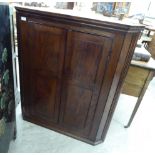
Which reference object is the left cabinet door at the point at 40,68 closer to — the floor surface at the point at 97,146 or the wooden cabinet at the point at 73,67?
the wooden cabinet at the point at 73,67

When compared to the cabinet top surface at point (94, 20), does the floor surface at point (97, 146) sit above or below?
below

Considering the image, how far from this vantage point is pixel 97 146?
1694 mm

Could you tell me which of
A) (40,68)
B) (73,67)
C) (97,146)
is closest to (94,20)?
(73,67)

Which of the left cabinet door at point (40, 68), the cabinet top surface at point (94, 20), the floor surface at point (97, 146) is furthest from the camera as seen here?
the floor surface at point (97, 146)

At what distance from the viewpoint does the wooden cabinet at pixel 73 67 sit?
1.16 m

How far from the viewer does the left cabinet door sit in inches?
50.8

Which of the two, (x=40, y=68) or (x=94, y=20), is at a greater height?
(x=94, y=20)

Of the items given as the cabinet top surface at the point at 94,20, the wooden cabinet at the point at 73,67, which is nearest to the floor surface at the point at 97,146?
the wooden cabinet at the point at 73,67

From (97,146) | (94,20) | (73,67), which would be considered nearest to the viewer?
(94,20)

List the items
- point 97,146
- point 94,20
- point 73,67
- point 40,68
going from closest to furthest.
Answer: point 94,20
point 73,67
point 40,68
point 97,146

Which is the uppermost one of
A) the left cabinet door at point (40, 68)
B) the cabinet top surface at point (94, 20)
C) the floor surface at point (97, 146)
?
the cabinet top surface at point (94, 20)

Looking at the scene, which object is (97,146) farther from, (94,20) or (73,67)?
(94,20)

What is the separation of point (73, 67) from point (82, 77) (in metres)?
0.11

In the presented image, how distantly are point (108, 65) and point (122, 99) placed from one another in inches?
57.3
